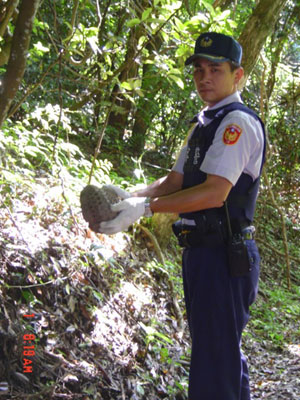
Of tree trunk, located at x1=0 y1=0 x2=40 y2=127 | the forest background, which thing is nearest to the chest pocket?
the forest background

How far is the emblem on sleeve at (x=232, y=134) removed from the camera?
231cm

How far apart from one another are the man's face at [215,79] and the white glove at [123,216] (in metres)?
0.80

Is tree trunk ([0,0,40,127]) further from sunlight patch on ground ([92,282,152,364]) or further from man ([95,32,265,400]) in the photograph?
sunlight patch on ground ([92,282,152,364])

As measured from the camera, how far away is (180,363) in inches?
145

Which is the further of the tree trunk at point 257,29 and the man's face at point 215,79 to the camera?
the tree trunk at point 257,29

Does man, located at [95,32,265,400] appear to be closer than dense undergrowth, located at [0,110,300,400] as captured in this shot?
Yes

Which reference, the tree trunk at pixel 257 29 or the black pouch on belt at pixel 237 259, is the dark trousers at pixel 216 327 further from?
the tree trunk at pixel 257 29

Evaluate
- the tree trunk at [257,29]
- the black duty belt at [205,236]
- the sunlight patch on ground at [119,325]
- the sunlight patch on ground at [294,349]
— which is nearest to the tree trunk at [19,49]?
the black duty belt at [205,236]

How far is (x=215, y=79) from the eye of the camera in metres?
2.59

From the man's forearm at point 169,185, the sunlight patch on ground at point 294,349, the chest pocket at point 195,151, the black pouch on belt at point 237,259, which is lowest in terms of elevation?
the sunlight patch on ground at point 294,349

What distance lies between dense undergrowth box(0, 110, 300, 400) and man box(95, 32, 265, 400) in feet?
2.75

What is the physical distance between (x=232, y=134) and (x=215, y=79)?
1.52 feet

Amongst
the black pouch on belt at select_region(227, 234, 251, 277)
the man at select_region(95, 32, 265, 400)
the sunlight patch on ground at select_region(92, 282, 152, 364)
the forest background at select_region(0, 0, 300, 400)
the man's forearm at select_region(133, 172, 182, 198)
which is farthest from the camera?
the sunlight patch on ground at select_region(92, 282, 152, 364)

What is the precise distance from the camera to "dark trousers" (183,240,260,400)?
2410 millimetres
